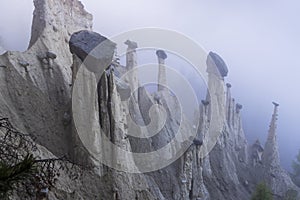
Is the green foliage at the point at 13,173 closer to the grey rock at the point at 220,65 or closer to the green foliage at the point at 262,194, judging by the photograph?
the green foliage at the point at 262,194

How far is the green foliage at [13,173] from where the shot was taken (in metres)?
3.33

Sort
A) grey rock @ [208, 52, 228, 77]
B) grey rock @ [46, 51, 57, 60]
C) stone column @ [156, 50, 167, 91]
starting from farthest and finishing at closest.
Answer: grey rock @ [208, 52, 228, 77] → stone column @ [156, 50, 167, 91] → grey rock @ [46, 51, 57, 60]

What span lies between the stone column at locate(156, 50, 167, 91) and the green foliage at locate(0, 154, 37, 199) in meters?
26.6

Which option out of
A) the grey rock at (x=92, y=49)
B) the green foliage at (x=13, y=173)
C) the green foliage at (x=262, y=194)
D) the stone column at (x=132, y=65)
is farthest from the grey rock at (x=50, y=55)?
the green foliage at (x=262, y=194)

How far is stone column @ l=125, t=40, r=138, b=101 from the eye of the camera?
25.8 metres

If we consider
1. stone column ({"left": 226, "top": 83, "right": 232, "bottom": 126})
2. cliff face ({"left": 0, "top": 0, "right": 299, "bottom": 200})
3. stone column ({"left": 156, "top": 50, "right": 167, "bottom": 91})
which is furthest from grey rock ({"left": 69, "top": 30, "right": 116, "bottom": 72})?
stone column ({"left": 226, "top": 83, "right": 232, "bottom": 126})

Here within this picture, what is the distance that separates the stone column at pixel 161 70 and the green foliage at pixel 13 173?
2664 centimetres

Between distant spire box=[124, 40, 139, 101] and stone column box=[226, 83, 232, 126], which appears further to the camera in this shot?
stone column box=[226, 83, 232, 126]

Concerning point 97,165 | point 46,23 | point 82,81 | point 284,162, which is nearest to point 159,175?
point 97,165

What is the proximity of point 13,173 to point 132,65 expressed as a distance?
23543mm

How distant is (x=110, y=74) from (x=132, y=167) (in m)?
4.67

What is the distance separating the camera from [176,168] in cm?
2259

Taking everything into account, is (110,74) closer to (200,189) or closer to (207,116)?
(200,189)

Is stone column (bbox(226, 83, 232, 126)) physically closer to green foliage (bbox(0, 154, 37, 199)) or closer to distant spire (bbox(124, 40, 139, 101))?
distant spire (bbox(124, 40, 139, 101))
